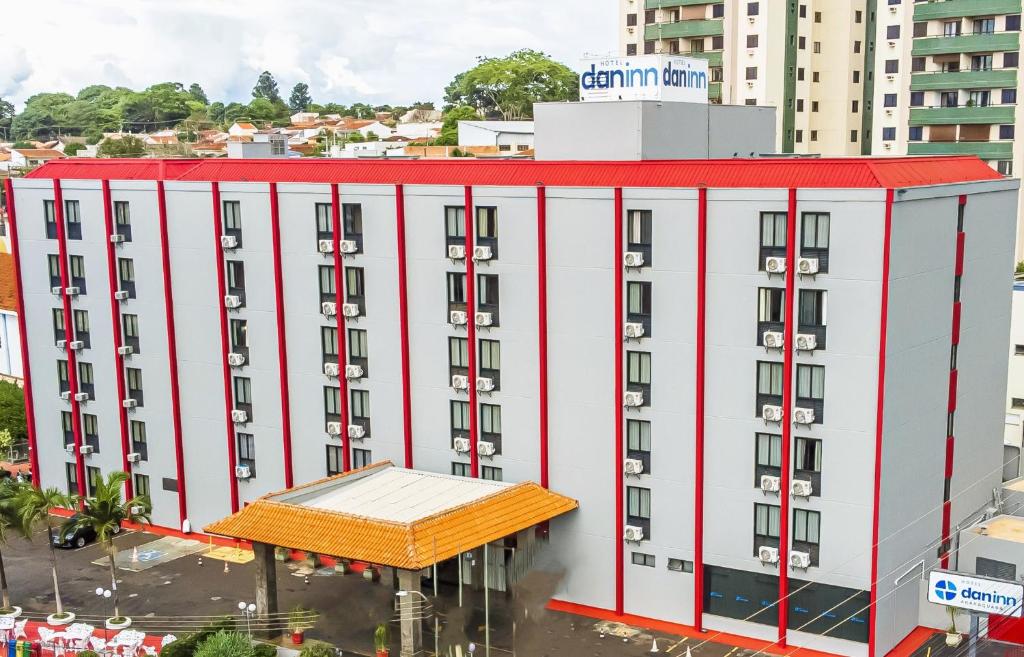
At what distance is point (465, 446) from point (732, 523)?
11.1 meters

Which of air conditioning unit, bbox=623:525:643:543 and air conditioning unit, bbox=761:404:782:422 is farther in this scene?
air conditioning unit, bbox=623:525:643:543

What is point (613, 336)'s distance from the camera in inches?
1656

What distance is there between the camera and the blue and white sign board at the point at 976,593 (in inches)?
1411

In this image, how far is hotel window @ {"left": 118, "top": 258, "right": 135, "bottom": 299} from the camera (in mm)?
53031

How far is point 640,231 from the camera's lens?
135ft

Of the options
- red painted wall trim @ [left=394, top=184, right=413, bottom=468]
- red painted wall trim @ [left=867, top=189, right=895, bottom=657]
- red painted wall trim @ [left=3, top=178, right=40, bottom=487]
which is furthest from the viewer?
red painted wall trim @ [left=3, top=178, right=40, bottom=487]

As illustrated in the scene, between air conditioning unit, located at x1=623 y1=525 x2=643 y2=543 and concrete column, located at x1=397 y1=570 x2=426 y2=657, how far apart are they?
8.10 meters

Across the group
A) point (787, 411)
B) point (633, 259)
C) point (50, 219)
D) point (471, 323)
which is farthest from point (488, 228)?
point (50, 219)

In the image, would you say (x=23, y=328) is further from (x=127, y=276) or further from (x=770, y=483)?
(x=770, y=483)

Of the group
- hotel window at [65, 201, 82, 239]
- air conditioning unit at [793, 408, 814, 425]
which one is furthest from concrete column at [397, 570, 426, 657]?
hotel window at [65, 201, 82, 239]

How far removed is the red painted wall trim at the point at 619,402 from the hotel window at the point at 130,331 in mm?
24008

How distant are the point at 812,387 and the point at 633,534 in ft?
28.7

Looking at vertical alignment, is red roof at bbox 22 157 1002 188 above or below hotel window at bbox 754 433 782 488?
above

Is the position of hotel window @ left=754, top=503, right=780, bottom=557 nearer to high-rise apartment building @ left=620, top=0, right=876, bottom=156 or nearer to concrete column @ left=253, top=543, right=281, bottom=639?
concrete column @ left=253, top=543, right=281, bottom=639
